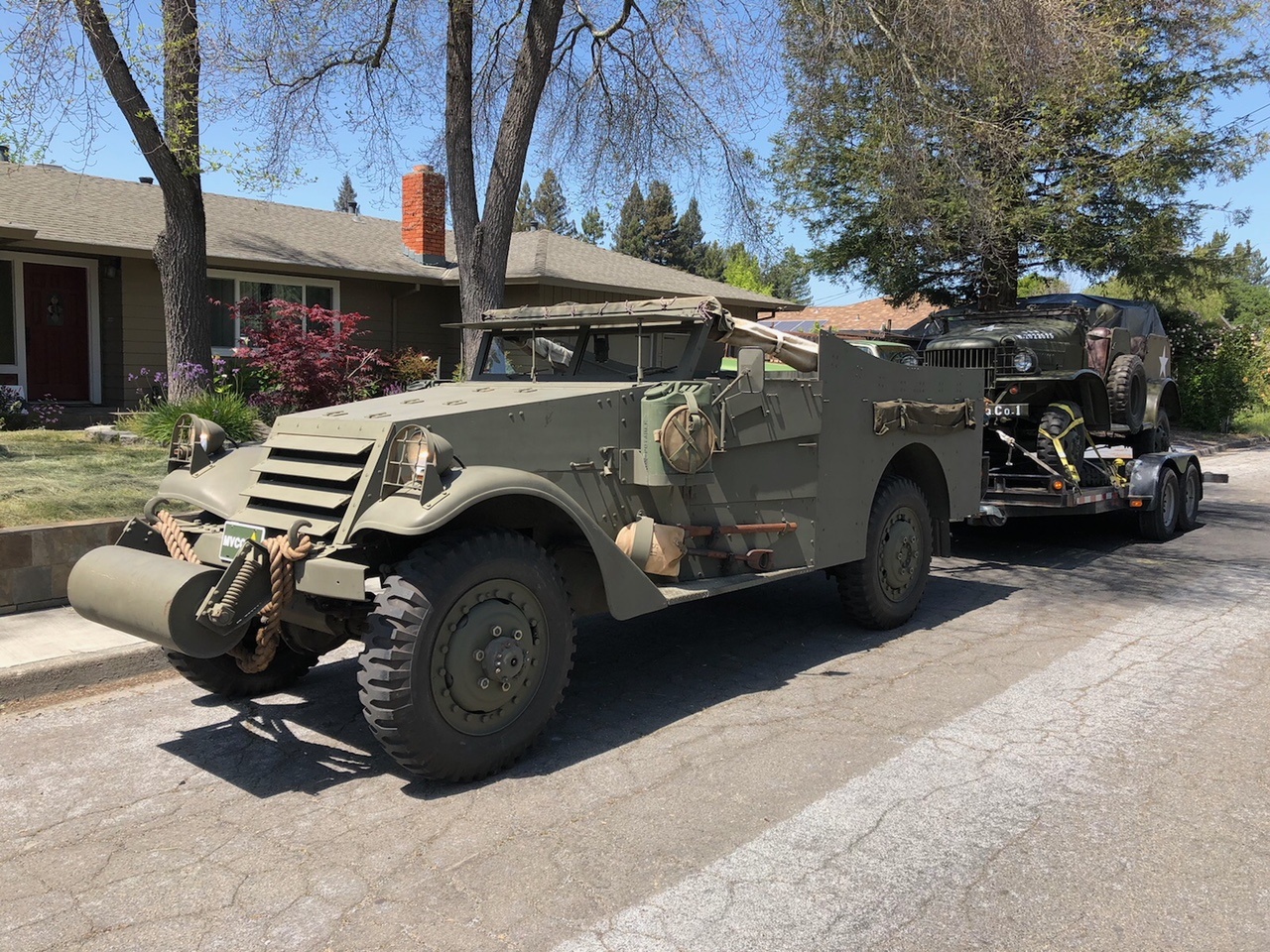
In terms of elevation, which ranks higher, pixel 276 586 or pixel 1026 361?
pixel 1026 361

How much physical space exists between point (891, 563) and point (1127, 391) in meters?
4.84

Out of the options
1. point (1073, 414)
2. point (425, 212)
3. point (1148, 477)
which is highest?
point (425, 212)

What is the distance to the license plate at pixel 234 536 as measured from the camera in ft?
14.5

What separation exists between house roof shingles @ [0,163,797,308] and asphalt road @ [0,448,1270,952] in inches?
426

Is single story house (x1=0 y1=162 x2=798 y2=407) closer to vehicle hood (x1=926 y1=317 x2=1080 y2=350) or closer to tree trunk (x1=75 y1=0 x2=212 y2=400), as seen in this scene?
tree trunk (x1=75 y1=0 x2=212 y2=400)

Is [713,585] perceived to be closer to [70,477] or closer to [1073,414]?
[1073,414]

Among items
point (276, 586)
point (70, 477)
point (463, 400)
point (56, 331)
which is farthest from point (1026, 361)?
point (56, 331)

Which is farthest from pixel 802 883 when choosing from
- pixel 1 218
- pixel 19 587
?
pixel 1 218

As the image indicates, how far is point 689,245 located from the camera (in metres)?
73.5

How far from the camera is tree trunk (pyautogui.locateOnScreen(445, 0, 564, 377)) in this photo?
33.3ft

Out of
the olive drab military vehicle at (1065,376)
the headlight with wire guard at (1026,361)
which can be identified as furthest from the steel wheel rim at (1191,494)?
the headlight with wire guard at (1026,361)

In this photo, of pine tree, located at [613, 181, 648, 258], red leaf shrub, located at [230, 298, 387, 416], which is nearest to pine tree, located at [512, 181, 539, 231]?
pine tree, located at [613, 181, 648, 258]

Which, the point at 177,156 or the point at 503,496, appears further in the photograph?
the point at 177,156

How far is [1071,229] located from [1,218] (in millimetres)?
17165
